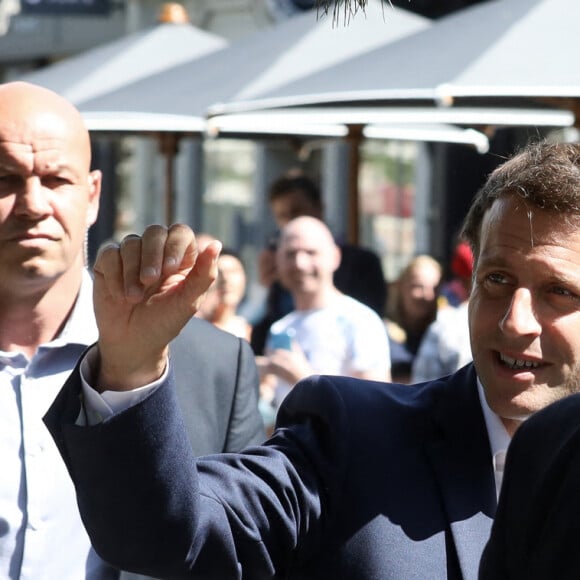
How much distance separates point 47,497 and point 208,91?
4985 millimetres

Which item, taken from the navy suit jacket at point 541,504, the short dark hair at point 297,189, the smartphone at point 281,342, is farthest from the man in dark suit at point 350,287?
the navy suit jacket at point 541,504

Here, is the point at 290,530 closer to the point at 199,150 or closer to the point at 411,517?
the point at 411,517

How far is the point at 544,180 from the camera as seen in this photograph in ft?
7.62

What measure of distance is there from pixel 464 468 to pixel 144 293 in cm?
75

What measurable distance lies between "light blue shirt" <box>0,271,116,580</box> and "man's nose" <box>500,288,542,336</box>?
1.13 meters

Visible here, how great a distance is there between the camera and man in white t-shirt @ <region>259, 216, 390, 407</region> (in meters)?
5.50

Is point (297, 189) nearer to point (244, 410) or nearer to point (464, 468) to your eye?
point (244, 410)

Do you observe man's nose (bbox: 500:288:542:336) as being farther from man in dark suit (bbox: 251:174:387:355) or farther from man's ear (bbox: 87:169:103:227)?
man in dark suit (bbox: 251:174:387:355)

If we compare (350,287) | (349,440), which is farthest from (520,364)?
(350,287)

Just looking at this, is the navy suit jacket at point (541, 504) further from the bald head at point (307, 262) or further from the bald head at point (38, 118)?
the bald head at point (307, 262)

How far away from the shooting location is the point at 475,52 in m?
5.76

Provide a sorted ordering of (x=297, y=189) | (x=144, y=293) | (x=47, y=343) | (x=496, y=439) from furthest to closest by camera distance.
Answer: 1. (x=297, y=189)
2. (x=47, y=343)
3. (x=496, y=439)
4. (x=144, y=293)

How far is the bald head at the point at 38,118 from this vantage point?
10.6 feet

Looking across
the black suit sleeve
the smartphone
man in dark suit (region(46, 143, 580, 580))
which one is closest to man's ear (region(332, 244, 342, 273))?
the smartphone
